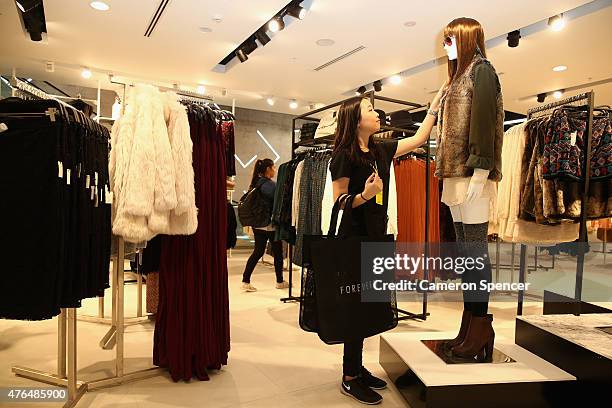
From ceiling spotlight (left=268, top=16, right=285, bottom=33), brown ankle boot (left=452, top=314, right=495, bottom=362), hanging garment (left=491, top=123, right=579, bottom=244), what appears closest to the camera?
brown ankle boot (left=452, top=314, right=495, bottom=362)

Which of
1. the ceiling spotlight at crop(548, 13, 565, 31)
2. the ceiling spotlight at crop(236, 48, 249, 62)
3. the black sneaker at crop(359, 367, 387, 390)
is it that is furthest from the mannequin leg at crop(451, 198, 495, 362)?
the ceiling spotlight at crop(236, 48, 249, 62)

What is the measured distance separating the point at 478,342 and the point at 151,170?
1.86 meters

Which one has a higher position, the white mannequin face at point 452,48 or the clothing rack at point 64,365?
the white mannequin face at point 452,48

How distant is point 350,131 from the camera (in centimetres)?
216

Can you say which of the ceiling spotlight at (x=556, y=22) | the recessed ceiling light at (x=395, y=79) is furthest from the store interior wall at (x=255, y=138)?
the ceiling spotlight at (x=556, y=22)

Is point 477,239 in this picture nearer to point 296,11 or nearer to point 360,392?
point 360,392

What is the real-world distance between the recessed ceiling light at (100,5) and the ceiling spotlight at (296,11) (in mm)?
1961

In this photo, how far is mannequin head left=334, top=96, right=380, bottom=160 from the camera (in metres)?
2.15

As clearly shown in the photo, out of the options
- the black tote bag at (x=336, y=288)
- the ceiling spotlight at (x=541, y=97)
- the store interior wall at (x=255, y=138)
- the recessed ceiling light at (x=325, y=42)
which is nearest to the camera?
the black tote bag at (x=336, y=288)

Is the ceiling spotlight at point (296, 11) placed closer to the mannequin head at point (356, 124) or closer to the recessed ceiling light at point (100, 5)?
the recessed ceiling light at point (100, 5)

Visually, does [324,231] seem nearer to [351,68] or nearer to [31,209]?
[31,209]

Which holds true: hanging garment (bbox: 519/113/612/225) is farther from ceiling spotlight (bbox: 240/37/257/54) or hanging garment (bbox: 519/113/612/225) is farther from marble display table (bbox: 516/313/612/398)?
ceiling spotlight (bbox: 240/37/257/54)

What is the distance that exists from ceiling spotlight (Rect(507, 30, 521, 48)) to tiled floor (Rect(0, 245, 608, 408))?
3067 millimetres

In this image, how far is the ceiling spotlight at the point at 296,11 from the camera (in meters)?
4.43
